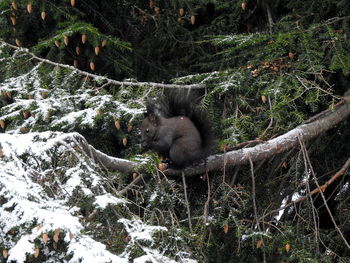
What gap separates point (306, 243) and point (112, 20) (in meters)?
2.80

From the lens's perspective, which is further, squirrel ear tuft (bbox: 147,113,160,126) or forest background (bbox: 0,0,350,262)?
squirrel ear tuft (bbox: 147,113,160,126)

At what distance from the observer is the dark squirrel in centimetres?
392

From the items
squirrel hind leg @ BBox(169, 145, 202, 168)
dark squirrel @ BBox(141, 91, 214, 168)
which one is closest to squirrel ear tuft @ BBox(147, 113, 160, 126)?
dark squirrel @ BBox(141, 91, 214, 168)

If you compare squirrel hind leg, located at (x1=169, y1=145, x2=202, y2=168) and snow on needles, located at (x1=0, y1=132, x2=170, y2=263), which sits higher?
snow on needles, located at (x1=0, y1=132, x2=170, y2=263)

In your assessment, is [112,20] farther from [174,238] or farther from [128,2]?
[174,238]

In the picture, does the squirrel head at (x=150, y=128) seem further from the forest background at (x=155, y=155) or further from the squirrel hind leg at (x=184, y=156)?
the squirrel hind leg at (x=184, y=156)

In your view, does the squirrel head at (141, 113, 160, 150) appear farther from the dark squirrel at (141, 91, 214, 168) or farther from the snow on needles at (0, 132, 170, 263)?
the snow on needles at (0, 132, 170, 263)

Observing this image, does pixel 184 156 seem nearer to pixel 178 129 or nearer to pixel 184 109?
pixel 178 129

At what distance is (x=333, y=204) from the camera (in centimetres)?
559

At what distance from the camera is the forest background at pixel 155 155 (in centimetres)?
283

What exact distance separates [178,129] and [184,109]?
0.63ft

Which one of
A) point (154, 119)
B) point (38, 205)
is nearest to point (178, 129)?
point (154, 119)

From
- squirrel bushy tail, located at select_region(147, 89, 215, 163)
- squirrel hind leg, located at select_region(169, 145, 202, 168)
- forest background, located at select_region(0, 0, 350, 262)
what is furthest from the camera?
squirrel bushy tail, located at select_region(147, 89, 215, 163)

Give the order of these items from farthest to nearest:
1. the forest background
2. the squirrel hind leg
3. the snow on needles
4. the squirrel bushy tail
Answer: the squirrel bushy tail, the squirrel hind leg, the forest background, the snow on needles
